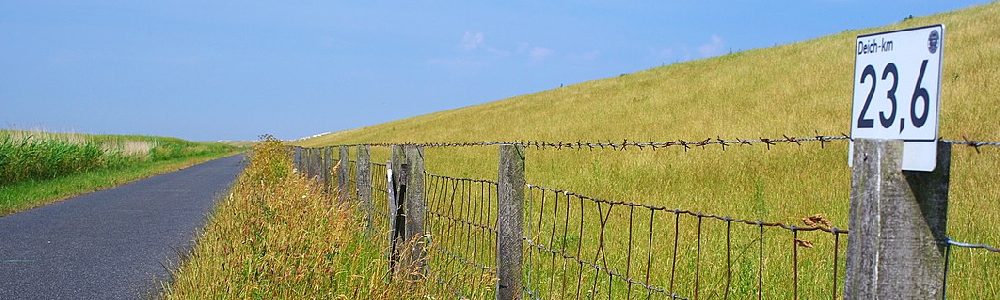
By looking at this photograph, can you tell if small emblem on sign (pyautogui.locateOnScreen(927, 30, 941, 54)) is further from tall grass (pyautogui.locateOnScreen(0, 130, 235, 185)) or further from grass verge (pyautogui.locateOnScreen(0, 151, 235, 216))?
tall grass (pyautogui.locateOnScreen(0, 130, 235, 185))

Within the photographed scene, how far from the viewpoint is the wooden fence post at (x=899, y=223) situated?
174cm

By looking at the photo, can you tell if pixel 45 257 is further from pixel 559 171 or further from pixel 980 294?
pixel 980 294

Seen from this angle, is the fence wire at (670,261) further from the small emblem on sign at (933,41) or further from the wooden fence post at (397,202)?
the small emblem on sign at (933,41)

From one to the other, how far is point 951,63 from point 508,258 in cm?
1597

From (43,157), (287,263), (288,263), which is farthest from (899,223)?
(43,157)

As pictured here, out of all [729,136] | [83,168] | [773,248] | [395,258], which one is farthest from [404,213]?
[83,168]

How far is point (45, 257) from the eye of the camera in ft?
27.2

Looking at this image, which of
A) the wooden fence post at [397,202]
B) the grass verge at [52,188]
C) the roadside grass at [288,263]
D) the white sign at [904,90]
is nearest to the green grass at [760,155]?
the wooden fence post at [397,202]

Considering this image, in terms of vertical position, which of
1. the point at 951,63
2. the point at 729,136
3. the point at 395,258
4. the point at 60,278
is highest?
the point at 951,63

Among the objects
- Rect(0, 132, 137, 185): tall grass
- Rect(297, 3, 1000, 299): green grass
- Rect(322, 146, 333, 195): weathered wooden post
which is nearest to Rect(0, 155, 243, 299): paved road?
Rect(322, 146, 333, 195): weathered wooden post

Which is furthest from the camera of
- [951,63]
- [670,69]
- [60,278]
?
[670,69]

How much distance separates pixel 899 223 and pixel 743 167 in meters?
8.18

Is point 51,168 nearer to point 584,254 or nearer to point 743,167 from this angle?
point 743,167

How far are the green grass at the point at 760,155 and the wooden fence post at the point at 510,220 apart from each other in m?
1.42
